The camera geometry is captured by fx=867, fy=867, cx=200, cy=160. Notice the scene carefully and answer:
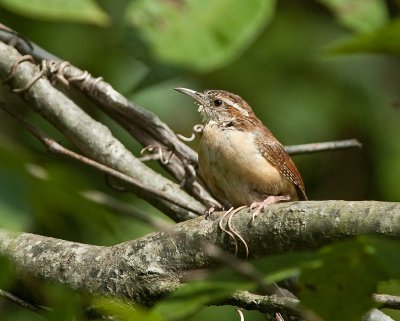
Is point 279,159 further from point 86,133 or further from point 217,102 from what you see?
point 86,133

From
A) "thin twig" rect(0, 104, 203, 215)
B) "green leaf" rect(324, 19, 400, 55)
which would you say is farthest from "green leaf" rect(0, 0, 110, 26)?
"thin twig" rect(0, 104, 203, 215)

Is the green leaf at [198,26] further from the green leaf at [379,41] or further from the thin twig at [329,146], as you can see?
the thin twig at [329,146]

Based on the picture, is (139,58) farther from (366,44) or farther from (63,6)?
(366,44)

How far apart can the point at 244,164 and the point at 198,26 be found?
1.86 meters

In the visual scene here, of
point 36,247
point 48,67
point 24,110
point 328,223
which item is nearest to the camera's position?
point 328,223

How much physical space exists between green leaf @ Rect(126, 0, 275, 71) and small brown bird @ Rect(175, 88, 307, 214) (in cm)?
156

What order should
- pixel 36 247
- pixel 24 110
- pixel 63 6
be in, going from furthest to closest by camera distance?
1. pixel 24 110
2. pixel 36 247
3. pixel 63 6

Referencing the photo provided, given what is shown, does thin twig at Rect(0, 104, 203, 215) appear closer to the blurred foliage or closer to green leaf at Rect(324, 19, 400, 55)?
the blurred foliage

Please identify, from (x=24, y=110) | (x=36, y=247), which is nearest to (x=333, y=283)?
(x=36, y=247)

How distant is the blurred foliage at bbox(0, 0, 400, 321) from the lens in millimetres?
1414

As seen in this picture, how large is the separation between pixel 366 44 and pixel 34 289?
4.57 feet

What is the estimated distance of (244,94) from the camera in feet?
21.7

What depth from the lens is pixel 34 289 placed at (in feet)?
8.70

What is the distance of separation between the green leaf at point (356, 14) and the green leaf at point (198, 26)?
0.25 meters
